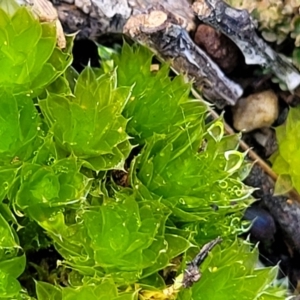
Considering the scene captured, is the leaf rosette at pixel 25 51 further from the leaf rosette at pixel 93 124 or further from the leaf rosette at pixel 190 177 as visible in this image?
the leaf rosette at pixel 190 177

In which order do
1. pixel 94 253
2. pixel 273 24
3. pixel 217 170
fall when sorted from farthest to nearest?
pixel 273 24 → pixel 217 170 → pixel 94 253

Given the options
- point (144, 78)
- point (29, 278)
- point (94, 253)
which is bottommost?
point (29, 278)

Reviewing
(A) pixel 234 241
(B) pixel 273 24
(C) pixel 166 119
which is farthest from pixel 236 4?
(A) pixel 234 241

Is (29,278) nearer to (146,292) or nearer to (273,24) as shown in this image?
(146,292)

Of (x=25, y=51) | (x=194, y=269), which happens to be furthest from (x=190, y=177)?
(x=25, y=51)

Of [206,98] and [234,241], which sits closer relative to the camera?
[234,241]

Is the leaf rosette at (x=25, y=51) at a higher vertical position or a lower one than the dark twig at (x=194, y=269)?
higher

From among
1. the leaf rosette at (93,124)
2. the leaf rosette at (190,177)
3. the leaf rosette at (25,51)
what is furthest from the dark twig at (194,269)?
the leaf rosette at (25,51)

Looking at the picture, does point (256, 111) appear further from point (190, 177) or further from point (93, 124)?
point (93, 124)
